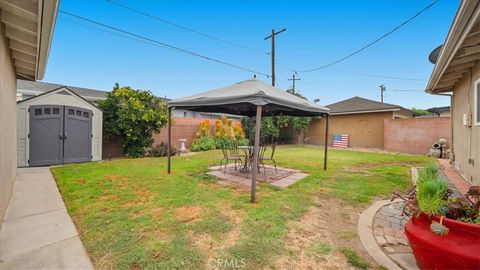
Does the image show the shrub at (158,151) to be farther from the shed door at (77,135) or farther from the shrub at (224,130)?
the shrub at (224,130)

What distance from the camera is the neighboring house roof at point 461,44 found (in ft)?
7.73

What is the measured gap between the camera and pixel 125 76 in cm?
1558

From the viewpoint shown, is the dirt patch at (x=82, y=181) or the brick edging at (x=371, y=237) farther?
the dirt patch at (x=82, y=181)

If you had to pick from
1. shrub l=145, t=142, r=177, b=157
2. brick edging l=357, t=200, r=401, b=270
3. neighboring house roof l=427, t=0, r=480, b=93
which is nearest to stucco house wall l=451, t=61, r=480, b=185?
neighboring house roof l=427, t=0, r=480, b=93

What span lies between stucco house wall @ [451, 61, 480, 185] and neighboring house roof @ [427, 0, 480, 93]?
0.21 meters

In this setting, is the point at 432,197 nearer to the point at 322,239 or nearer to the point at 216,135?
the point at 322,239

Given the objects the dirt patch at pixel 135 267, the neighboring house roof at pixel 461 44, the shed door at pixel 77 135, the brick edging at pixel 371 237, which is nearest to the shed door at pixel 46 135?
the shed door at pixel 77 135

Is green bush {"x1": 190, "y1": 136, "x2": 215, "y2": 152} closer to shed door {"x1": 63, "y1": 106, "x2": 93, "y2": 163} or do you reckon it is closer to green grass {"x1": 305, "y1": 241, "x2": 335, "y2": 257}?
shed door {"x1": 63, "y1": 106, "x2": 93, "y2": 163}

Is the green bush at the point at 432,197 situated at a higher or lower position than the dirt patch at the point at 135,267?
higher

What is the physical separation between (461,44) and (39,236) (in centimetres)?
609

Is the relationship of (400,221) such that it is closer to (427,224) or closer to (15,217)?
(427,224)

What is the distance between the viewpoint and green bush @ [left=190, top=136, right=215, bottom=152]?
41.0 feet

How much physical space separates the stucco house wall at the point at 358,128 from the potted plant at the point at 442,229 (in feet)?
47.3

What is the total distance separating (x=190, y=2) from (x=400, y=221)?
12.2 m
